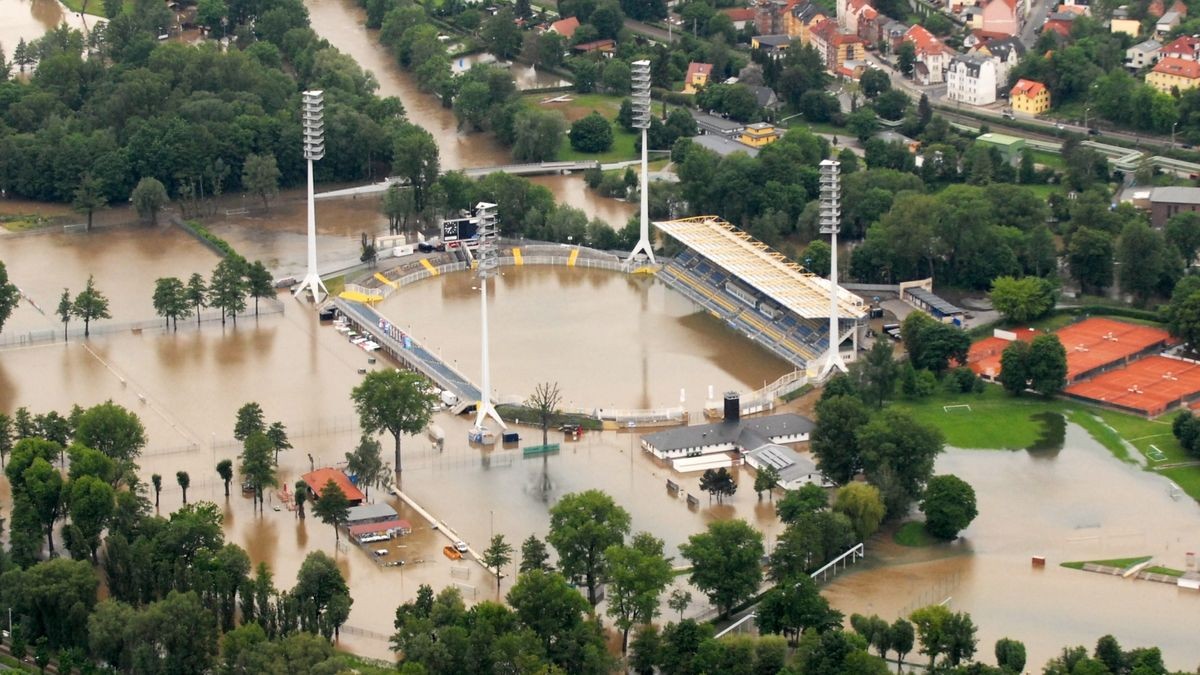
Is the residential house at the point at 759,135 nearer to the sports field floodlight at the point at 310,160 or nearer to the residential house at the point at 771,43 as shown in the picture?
the residential house at the point at 771,43

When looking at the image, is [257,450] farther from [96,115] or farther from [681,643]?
[96,115]

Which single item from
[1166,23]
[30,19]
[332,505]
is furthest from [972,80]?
[332,505]

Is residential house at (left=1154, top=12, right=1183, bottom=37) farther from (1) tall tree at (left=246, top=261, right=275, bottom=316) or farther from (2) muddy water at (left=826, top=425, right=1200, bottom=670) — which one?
(1) tall tree at (left=246, top=261, right=275, bottom=316)

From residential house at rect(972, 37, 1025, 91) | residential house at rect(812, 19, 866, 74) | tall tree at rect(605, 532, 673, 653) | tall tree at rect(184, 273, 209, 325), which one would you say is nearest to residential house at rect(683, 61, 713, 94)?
residential house at rect(812, 19, 866, 74)

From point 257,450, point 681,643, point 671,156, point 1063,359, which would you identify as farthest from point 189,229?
point 681,643

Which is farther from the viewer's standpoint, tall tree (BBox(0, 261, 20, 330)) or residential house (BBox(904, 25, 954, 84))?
residential house (BBox(904, 25, 954, 84))

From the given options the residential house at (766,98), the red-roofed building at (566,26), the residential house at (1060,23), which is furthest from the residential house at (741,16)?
the residential house at (1060,23)
